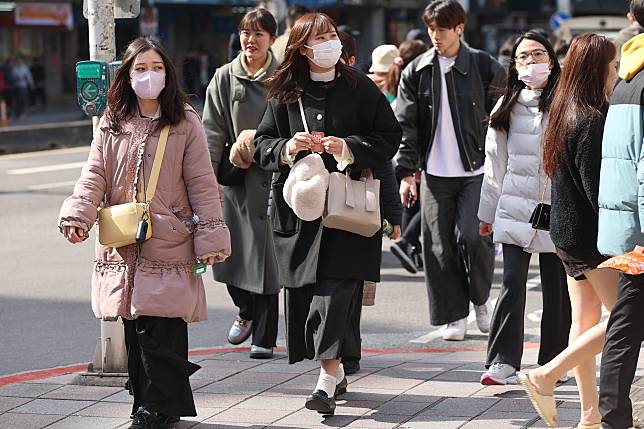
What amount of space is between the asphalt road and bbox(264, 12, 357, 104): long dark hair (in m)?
2.51

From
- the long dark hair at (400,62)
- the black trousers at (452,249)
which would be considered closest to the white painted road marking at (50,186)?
the long dark hair at (400,62)

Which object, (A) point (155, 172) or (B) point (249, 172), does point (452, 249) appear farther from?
(A) point (155, 172)

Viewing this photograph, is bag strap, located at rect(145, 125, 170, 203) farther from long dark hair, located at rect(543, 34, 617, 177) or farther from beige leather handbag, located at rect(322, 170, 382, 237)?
long dark hair, located at rect(543, 34, 617, 177)

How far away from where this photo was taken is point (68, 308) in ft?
32.3

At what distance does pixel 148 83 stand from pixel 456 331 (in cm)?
330

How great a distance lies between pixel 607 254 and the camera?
523 centimetres

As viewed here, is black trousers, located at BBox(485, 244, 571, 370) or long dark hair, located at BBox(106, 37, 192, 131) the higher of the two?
long dark hair, located at BBox(106, 37, 192, 131)

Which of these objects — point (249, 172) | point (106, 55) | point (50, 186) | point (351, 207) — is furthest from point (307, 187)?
point (50, 186)

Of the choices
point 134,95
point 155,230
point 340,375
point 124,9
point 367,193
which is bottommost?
point 340,375

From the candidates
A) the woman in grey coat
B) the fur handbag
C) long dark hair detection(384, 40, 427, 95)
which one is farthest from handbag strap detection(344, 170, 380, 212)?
long dark hair detection(384, 40, 427, 95)

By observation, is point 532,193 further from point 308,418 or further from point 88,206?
point 88,206

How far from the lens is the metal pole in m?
6.78


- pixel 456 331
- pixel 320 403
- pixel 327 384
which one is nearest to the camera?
pixel 320 403

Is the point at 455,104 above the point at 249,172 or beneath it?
above
